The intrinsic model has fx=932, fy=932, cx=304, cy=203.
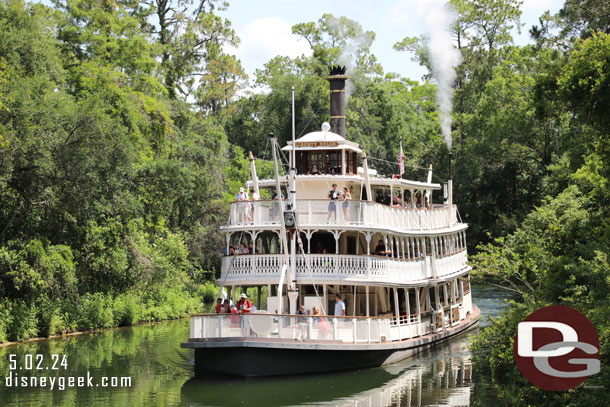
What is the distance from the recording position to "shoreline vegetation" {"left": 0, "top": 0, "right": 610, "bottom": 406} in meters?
23.1

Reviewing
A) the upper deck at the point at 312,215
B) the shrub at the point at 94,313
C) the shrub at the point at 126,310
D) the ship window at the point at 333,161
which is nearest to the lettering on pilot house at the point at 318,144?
the ship window at the point at 333,161

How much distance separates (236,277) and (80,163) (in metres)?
9.59

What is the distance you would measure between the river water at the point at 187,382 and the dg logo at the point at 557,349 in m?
→ 2.09

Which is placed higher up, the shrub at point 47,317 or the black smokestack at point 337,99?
the black smokestack at point 337,99

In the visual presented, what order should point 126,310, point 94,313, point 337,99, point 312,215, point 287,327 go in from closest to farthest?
point 287,327 → point 312,215 → point 337,99 → point 94,313 → point 126,310

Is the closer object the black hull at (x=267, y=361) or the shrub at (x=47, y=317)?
the black hull at (x=267, y=361)

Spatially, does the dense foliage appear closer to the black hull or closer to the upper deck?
the upper deck

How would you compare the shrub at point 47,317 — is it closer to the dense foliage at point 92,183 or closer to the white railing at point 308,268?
the dense foliage at point 92,183

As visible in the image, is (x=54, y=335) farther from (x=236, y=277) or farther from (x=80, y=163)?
(x=236, y=277)

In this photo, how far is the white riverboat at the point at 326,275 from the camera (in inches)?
939

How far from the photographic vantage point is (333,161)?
29250 millimetres

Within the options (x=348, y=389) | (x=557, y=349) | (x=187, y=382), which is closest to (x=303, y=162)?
(x=187, y=382)

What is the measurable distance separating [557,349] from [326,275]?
7865mm

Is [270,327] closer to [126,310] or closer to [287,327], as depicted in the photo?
[287,327]
